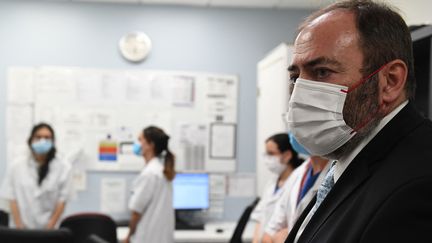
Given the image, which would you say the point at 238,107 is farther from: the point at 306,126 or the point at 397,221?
the point at 397,221

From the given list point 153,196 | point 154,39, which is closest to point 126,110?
point 154,39

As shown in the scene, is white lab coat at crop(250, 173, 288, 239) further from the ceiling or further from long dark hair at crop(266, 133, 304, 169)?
the ceiling

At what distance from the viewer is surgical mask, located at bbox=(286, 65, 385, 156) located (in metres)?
0.92

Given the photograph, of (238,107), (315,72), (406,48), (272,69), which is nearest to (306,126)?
(315,72)

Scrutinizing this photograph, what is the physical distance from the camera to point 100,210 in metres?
4.10

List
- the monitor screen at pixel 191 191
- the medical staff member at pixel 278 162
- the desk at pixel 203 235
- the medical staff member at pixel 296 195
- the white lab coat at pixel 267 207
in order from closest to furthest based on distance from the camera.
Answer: the medical staff member at pixel 296 195 → the white lab coat at pixel 267 207 → the medical staff member at pixel 278 162 → the desk at pixel 203 235 → the monitor screen at pixel 191 191

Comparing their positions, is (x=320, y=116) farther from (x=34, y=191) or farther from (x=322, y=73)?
(x=34, y=191)

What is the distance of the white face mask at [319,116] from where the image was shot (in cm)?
92

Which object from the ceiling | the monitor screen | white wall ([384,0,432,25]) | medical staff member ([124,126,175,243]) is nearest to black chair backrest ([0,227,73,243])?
medical staff member ([124,126,175,243])

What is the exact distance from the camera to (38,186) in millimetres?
3377

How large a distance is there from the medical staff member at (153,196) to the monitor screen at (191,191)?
2.26 ft

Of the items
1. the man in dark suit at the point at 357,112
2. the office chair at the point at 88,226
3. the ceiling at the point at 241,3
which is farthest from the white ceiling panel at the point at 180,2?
the man in dark suit at the point at 357,112

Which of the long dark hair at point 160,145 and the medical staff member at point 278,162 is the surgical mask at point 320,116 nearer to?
the medical staff member at point 278,162

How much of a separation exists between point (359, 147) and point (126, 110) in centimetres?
339
